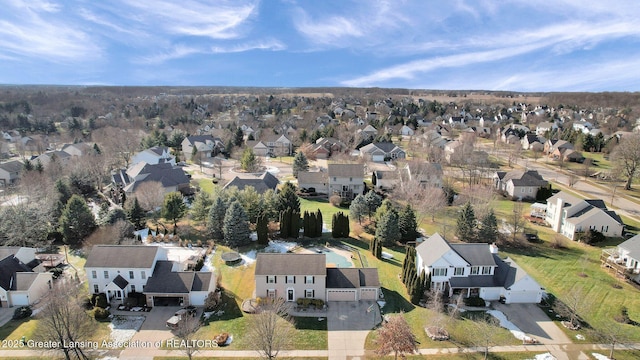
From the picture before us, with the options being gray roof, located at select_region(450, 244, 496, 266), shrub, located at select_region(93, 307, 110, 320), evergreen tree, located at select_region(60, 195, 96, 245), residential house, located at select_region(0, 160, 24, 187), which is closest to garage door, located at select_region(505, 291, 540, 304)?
gray roof, located at select_region(450, 244, 496, 266)

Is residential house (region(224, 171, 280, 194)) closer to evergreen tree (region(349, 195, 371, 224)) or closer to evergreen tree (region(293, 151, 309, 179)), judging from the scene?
evergreen tree (region(293, 151, 309, 179))

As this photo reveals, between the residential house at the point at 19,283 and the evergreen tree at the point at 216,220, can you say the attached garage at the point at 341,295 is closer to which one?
the evergreen tree at the point at 216,220

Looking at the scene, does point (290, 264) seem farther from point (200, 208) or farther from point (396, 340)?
point (200, 208)

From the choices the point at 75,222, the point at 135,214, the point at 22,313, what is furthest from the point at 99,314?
the point at 135,214

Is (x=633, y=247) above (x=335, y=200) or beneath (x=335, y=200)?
above

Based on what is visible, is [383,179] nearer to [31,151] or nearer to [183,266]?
[183,266]

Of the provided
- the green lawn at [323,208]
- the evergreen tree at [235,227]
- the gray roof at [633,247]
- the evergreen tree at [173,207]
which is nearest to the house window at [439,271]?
the gray roof at [633,247]
